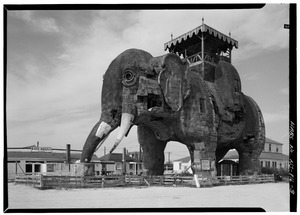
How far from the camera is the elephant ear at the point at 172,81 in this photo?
14930mm

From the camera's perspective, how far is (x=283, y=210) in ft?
36.2

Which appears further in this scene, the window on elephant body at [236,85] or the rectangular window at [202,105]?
the window on elephant body at [236,85]

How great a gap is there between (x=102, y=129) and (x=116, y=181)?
2.15m

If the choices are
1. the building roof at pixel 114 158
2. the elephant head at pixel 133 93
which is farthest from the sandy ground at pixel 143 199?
the building roof at pixel 114 158

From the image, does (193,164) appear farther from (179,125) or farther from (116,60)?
(116,60)

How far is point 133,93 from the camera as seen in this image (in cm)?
1443

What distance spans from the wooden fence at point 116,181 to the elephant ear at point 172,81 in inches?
117

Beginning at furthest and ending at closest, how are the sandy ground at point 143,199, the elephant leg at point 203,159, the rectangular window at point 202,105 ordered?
1. the rectangular window at point 202,105
2. the elephant leg at point 203,159
3. the sandy ground at point 143,199

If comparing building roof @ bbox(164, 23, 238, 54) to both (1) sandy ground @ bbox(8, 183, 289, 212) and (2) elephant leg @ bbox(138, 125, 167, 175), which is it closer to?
(2) elephant leg @ bbox(138, 125, 167, 175)

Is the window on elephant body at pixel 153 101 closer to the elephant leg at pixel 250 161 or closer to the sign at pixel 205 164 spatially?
the sign at pixel 205 164

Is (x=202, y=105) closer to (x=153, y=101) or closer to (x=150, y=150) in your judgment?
(x=153, y=101)

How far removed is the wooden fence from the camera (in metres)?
13.5

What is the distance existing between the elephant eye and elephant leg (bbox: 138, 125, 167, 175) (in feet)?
11.1

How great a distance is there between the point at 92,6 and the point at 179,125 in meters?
6.44
